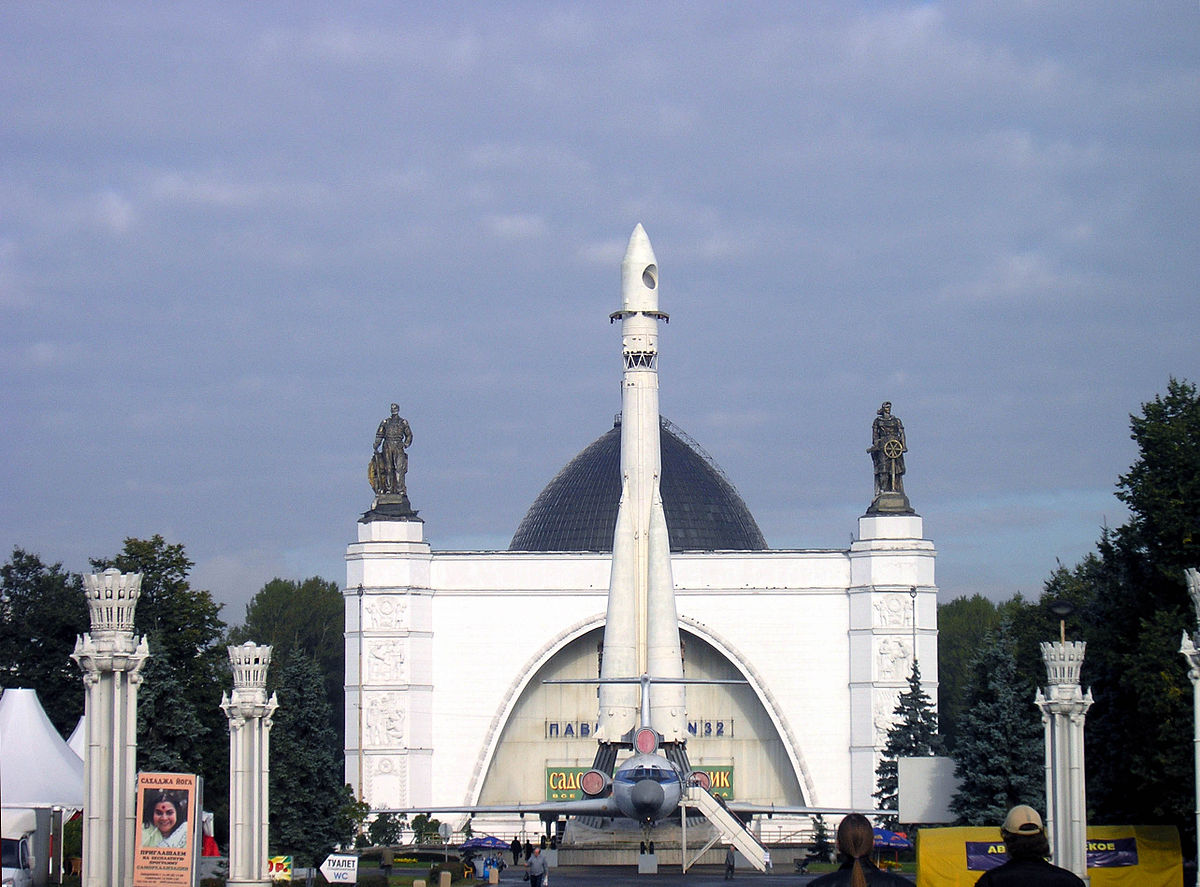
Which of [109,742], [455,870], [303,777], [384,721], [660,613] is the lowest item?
[455,870]

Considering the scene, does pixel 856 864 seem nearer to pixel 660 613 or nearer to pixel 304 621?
pixel 660 613

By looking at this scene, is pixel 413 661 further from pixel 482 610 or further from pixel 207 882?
pixel 207 882

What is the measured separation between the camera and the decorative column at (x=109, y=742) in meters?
25.2

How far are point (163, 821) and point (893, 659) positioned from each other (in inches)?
1849

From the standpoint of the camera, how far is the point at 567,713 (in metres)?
75.0

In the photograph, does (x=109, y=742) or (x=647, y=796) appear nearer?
(x=109, y=742)

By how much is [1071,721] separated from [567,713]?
149 ft

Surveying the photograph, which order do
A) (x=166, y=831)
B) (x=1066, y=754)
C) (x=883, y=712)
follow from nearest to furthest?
(x=166, y=831) → (x=1066, y=754) → (x=883, y=712)

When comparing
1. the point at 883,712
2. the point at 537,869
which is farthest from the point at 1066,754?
the point at 883,712

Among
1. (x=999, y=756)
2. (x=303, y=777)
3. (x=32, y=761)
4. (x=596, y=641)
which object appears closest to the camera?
(x=32, y=761)

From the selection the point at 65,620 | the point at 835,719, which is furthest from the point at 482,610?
the point at 65,620

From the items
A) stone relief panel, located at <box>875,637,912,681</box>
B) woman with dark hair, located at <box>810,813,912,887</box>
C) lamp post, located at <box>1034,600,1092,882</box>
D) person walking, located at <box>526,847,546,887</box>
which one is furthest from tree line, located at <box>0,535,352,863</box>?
woman with dark hair, located at <box>810,813,912,887</box>

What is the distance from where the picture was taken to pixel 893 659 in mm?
70188

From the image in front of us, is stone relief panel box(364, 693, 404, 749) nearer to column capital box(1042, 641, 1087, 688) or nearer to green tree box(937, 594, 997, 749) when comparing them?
green tree box(937, 594, 997, 749)
